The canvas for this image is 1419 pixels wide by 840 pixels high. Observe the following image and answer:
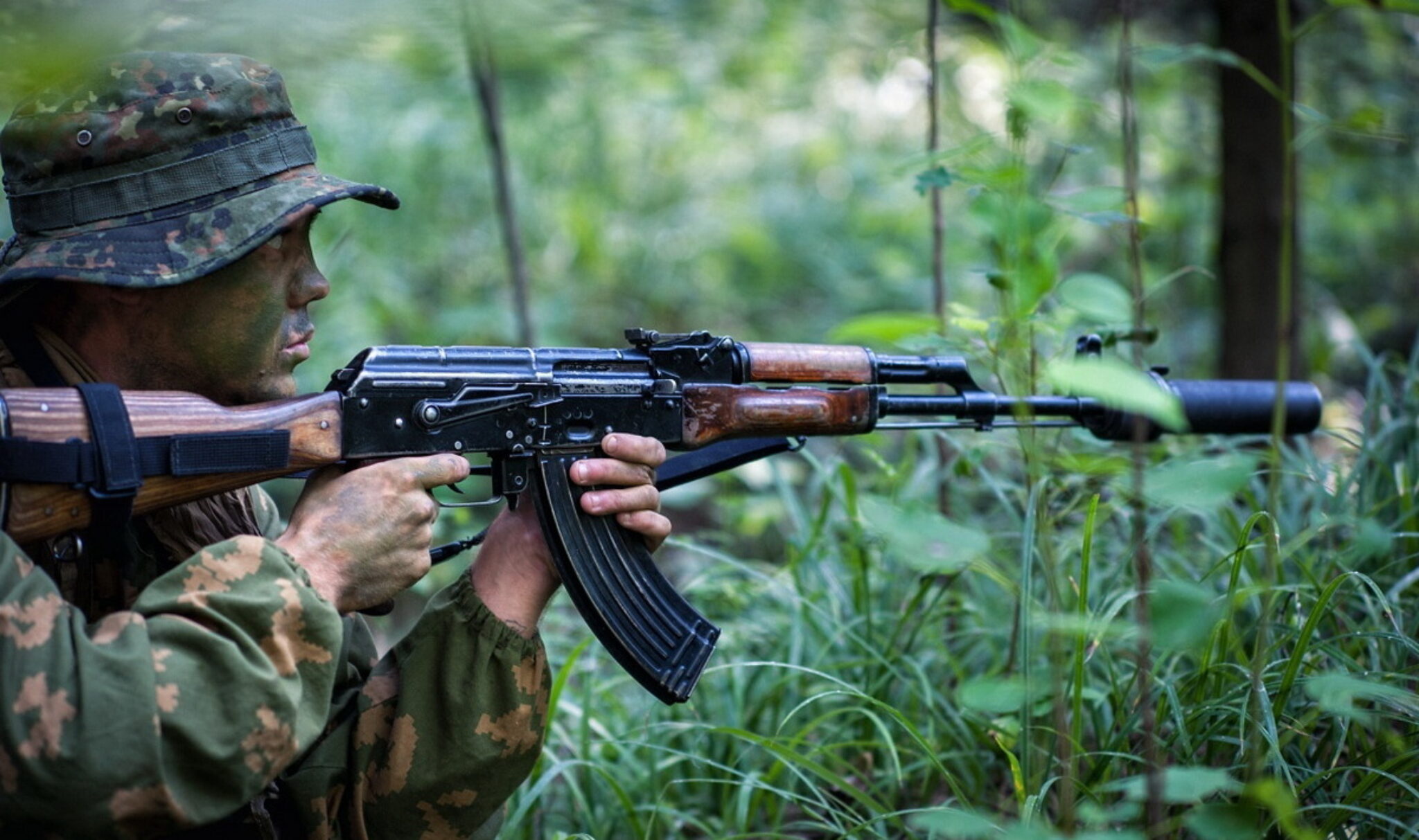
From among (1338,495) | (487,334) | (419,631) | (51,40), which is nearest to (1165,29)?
(1338,495)

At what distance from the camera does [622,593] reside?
248 centimetres

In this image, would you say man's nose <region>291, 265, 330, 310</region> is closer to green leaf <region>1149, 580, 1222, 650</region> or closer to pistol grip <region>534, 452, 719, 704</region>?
pistol grip <region>534, 452, 719, 704</region>

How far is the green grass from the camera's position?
227cm

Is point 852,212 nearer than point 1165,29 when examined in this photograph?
No

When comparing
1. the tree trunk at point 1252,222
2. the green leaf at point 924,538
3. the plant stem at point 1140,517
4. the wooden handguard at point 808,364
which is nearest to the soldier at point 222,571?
the wooden handguard at point 808,364

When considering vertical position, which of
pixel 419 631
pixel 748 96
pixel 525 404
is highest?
pixel 748 96

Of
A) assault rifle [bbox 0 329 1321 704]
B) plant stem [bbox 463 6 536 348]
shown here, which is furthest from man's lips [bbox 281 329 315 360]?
plant stem [bbox 463 6 536 348]

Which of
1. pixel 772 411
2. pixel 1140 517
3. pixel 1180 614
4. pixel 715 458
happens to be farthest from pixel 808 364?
pixel 1180 614

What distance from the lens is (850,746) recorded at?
299cm

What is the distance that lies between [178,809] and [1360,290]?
8.03 meters

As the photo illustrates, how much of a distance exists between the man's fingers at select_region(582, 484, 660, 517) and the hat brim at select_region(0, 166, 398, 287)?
0.81 metres

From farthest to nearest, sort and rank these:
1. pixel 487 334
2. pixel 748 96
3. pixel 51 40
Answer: pixel 748 96 → pixel 487 334 → pixel 51 40

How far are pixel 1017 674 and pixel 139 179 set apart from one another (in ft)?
7.38

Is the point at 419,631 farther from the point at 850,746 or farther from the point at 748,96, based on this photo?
the point at 748,96
